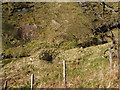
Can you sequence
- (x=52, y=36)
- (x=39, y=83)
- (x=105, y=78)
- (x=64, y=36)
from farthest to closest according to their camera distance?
1. (x=52, y=36)
2. (x=64, y=36)
3. (x=39, y=83)
4. (x=105, y=78)

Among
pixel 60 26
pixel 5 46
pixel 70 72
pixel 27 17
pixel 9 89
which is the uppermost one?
pixel 27 17

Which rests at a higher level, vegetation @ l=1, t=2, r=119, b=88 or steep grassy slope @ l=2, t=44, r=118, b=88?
vegetation @ l=1, t=2, r=119, b=88

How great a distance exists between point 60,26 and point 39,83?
27726mm

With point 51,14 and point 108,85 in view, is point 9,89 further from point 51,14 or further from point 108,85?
point 51,14

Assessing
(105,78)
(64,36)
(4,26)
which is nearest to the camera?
(105,78)

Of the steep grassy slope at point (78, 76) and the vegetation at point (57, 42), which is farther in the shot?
the vegetation at point (57, 42)

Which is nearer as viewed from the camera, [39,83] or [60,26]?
[39,83]

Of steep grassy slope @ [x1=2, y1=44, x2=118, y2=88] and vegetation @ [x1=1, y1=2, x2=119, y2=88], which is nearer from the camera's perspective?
steep grassy slope @ [x1=2, y1=44, x2=118, y2=88]

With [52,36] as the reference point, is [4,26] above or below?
above

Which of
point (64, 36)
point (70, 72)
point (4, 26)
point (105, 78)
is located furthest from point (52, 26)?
point (105, 78)

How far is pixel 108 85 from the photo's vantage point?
10906mm

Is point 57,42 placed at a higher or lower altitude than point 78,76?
higher

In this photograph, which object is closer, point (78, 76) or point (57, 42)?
point (78, 76)

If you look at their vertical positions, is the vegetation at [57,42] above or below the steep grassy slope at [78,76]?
above
